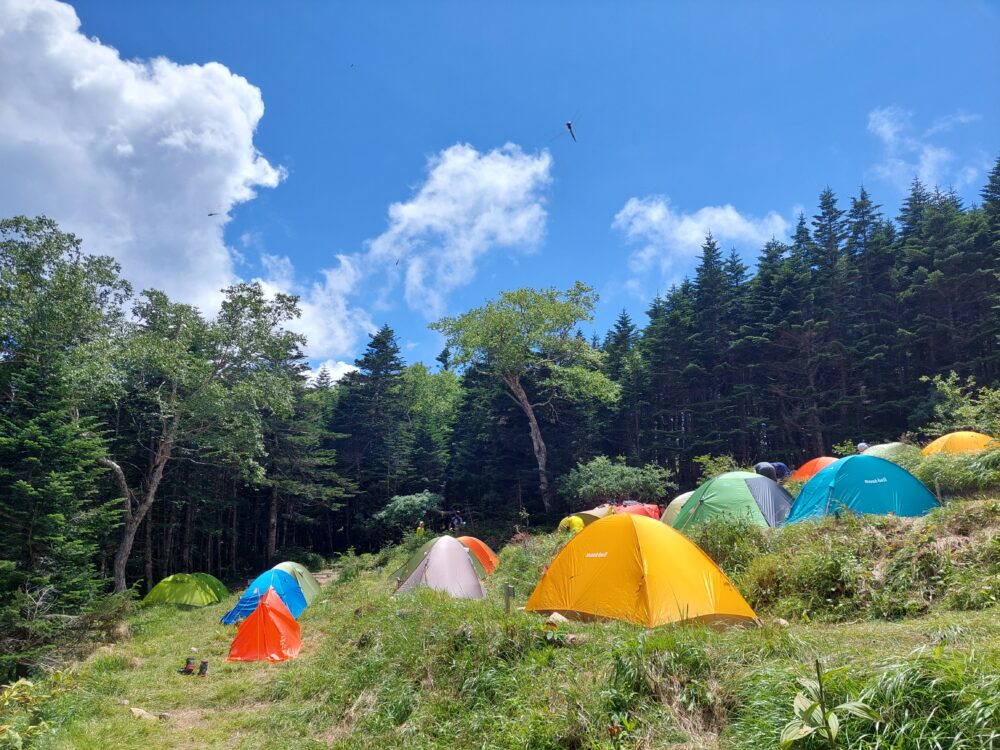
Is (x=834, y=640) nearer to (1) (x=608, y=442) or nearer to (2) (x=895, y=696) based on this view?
(2) (x=895, y=696)

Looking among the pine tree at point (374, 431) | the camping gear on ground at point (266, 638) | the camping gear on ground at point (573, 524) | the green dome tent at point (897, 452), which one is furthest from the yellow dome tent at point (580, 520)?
the pine tree at point (374, 431)

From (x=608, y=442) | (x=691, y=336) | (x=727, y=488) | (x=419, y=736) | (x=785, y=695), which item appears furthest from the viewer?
(x=608, y=442)

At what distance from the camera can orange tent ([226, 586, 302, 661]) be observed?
32.1 ft

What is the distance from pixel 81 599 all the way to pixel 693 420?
1046 inches

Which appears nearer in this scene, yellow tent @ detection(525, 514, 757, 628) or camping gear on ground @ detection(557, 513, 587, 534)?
yellow tent @ detection(525, 514, 757, 628)

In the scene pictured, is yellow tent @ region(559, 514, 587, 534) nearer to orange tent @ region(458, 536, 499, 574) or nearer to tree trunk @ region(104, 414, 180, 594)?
orange tent @ region(458, 536, 499, 574)

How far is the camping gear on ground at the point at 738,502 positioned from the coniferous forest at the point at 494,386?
12256 millimetres

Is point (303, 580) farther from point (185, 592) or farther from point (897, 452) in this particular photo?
point (897, 452)

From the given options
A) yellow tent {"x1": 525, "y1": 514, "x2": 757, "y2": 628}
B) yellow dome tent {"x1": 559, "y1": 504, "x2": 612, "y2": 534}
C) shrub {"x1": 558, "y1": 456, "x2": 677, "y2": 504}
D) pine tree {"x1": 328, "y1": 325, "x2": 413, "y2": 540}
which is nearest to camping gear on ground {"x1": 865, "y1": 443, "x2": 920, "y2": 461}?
yellow dome tent {"x1": 559, "y1": 504, "x2": 612, "y2": 534}

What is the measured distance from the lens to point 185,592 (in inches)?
707

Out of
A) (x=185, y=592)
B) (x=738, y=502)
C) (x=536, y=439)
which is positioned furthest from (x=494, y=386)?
(x=738, y=502)

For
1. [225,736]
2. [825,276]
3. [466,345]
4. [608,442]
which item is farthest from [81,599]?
[825,276]

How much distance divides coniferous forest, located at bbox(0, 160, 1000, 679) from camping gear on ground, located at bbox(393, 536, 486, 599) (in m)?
7.80

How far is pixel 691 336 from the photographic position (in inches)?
1117
